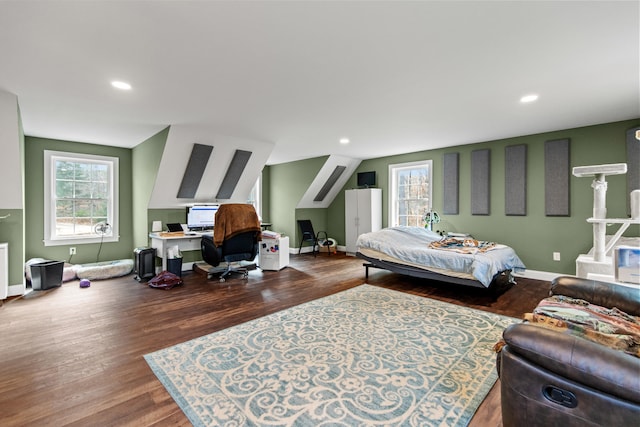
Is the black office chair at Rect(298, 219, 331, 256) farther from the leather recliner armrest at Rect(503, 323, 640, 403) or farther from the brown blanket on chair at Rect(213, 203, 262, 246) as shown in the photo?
the leather recliner armrest at Rect(503, 323, 640, 403)

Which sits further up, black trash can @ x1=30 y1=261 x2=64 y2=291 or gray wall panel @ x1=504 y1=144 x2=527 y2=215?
gray wall panel @ x1=504 y1=144 x2=527 y2=215

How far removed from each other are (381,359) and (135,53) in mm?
3112

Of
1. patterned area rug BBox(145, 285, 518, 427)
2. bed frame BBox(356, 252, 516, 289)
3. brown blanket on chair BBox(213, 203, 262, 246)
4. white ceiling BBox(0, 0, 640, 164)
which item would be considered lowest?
patterned area rug BBox(145, 285, 518, 427)

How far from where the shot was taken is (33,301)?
11.9 ft

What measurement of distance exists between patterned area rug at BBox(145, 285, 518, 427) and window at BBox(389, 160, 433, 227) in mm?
3484

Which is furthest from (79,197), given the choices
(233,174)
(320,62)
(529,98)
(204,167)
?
(529,98)

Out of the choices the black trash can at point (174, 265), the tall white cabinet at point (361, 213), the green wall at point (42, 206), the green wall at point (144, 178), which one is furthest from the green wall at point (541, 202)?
the green wall at point (42, 206)

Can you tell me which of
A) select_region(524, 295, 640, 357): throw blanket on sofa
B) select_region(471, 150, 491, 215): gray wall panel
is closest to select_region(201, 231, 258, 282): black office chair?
select_region(524, 295, 640, 357): throw blanket on sofa

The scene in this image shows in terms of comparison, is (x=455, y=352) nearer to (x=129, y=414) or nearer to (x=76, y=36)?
(x=129, y=414)

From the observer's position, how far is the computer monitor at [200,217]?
5215 millimetres

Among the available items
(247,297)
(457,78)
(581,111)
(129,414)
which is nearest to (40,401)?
(129,414)

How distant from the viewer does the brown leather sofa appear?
1105mm

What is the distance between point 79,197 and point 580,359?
689cm

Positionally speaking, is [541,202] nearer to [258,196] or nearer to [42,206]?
[258,196]
